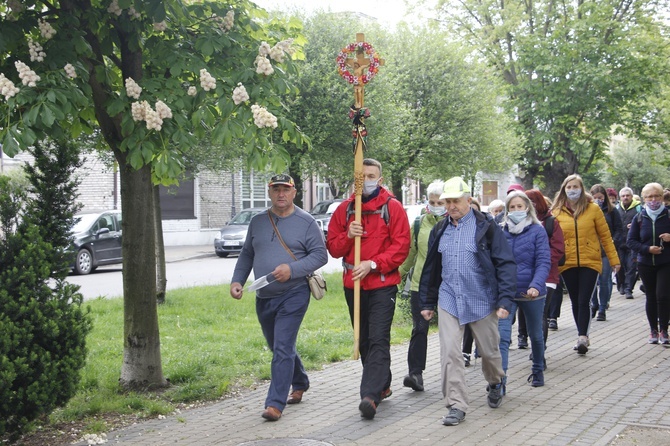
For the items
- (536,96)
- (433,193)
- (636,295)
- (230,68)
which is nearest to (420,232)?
(433,193)

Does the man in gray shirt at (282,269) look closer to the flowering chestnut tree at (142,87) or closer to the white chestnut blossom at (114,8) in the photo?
the flowering chestnut tree at (142,87)

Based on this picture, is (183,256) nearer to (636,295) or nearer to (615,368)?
(636,295)

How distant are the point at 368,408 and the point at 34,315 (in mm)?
2635

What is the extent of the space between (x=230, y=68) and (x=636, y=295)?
11.9 meters

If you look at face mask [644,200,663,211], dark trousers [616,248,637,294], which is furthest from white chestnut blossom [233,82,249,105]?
dark trousers [616,248,637,294]

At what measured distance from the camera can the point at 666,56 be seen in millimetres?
26531

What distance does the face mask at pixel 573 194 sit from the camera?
9.70 m

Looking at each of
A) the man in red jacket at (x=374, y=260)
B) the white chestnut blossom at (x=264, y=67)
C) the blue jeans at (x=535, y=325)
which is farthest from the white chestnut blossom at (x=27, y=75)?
the blue jeans at (x=535, y=325)

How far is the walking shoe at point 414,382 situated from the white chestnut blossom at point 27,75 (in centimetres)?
411

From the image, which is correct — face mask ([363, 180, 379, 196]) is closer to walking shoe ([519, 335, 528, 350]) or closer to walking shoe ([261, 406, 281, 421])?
walking shoe ([261, 406, 281, 421])

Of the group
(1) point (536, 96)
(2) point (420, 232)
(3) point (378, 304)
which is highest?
(1) point (536, 96)

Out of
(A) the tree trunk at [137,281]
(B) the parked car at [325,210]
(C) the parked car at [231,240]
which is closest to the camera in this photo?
(A) the tree trunk at [137,281]

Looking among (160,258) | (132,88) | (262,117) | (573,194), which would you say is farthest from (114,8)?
(160,258)

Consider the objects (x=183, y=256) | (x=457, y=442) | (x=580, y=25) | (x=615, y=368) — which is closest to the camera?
(x=457, y=442)
